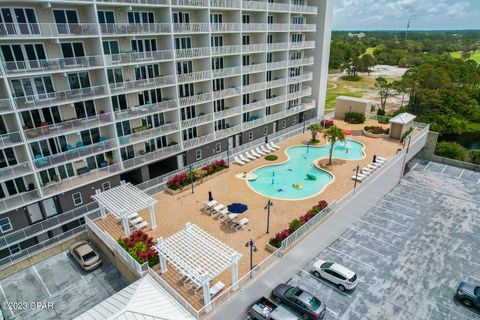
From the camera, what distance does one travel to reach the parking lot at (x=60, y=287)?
2259 centimetres

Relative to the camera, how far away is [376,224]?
107 feet

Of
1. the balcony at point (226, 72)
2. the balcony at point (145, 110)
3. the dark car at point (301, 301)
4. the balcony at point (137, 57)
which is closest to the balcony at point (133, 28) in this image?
the balcony at point (137, 57)

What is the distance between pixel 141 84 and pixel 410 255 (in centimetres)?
2962

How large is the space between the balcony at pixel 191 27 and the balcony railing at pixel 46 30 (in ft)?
27.4

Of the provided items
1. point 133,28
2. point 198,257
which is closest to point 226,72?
point 133,28

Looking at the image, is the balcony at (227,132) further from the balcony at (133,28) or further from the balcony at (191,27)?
the balcony at (133,28)

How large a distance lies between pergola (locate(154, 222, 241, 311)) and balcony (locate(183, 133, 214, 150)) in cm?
1502

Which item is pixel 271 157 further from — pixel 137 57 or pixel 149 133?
pixel 137 57

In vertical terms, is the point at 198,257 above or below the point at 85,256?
above

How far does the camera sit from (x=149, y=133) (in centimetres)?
3306

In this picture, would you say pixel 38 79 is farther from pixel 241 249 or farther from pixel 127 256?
pixel 241 249

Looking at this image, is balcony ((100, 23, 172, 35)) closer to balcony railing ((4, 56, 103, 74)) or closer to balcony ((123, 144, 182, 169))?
balcony railing ((4, 56, 103, 74))

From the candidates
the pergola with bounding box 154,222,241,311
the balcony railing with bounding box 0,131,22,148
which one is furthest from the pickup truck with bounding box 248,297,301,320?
the balcony railing with bounding box 0,131,22,148

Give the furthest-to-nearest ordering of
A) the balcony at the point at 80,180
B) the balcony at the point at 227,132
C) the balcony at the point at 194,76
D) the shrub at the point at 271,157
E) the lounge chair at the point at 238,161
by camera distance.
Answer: the shrub at the point at 271,157 < the balcony at the point at 227,132 < the lounge chair at the point at 238,161 < the balcony at the point at 194,76 < the balcony at the point at 80,180
